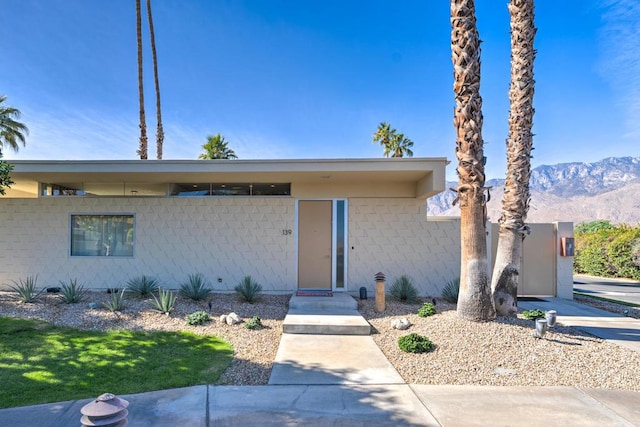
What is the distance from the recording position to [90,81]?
44.2ft

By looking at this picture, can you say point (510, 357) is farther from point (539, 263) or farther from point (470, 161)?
point (539, 263)

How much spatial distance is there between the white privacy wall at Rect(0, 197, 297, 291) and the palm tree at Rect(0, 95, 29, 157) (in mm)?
8927

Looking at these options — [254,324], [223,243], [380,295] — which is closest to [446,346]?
[380,295]

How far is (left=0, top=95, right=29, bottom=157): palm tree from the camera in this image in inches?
627

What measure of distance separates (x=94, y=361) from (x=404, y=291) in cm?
669

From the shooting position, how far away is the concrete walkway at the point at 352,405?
131 inches

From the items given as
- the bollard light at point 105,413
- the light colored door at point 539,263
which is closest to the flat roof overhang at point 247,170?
the light colored door at point 539,263

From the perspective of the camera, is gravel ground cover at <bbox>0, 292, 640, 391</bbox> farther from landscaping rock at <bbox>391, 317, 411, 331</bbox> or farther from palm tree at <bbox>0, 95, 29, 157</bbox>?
palm tree at <bbox>0, 95, 29, 157</bbox>

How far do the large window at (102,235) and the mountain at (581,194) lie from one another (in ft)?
106

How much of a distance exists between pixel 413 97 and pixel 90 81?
13658mm

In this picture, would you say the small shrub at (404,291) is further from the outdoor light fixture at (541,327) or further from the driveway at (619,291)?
the driveway at (619,291)

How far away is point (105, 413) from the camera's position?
77.4 inches

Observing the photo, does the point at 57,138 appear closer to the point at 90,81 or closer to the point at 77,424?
the point at 90,81

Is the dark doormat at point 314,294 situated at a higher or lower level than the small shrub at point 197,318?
higher
